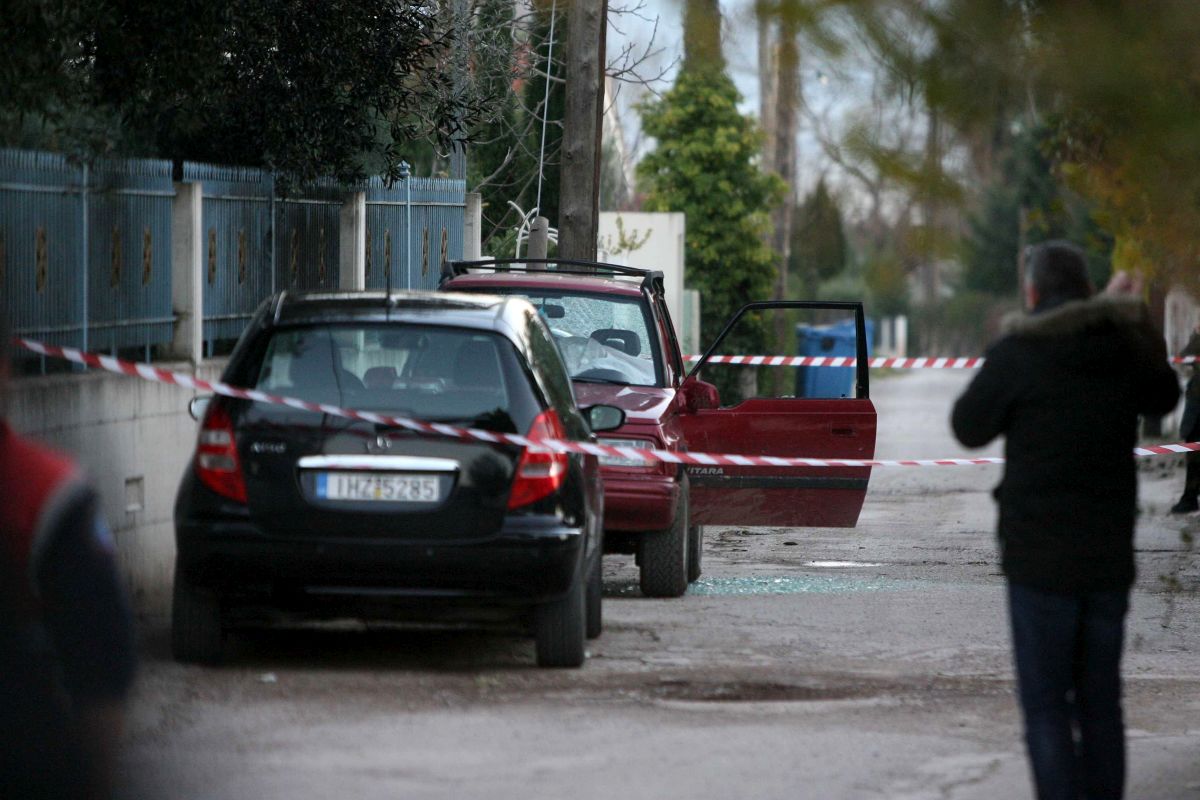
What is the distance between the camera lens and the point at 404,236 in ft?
57.1

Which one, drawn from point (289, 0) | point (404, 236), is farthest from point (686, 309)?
point (289, 0)

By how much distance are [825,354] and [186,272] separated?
2664 centimetres

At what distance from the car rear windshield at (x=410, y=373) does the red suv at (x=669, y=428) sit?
7.80 feet

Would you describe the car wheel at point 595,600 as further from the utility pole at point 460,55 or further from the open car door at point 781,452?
the utility pole at point 460,55

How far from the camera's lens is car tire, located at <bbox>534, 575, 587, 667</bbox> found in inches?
329

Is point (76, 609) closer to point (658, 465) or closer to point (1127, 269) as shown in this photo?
point (1127, 269)

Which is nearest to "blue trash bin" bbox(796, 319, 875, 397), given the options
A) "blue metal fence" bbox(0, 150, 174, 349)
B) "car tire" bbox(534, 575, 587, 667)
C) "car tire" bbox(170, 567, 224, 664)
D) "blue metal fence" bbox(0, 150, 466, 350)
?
"blue metal fence" bbox(0, 150, 466, 350)

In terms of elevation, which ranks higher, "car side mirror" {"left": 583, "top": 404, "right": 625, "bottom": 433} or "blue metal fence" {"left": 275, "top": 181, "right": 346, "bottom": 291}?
"blue metal fence" {"left": 275, "top": 181, "right": 346, "bottom": 291}

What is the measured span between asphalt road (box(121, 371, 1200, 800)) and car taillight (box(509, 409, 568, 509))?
79 cm

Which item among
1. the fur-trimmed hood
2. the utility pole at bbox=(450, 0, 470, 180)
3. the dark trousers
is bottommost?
the dark trousers

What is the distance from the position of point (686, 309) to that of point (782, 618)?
71.7 feet

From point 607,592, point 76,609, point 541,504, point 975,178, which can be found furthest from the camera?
point 607,592

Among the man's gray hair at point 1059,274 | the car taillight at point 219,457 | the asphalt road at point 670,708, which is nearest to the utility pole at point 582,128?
the asphalt road at point 670,708

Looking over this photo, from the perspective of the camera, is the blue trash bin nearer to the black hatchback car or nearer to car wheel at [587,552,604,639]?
car wheel at [587,552,604,639]
